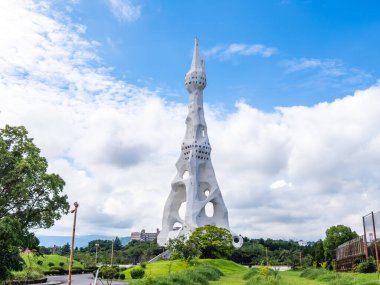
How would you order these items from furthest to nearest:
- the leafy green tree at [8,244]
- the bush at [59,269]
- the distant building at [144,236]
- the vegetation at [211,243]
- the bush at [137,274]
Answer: the distant building at [144,236] < the vegetation at [211,243] < the bush at [59,269] < the bush at [137,274] < the leafy green tree at [8,244]

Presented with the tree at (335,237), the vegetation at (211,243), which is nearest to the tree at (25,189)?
the vegetation at (211,243)

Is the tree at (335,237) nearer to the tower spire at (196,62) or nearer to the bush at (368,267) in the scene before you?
the bush at (368,267)

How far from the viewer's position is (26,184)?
67.5ft

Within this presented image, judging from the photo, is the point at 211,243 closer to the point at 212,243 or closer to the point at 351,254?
the point at 212,243

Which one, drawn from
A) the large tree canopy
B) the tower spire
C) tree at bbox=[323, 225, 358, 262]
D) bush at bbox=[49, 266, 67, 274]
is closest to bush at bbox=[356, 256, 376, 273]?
the large tree canopy

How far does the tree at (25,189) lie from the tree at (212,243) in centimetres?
2653

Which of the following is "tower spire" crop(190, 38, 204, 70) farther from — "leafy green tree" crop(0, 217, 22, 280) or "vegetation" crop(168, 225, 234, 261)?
"leafy green tree" crop(0, 217, 22, 280)

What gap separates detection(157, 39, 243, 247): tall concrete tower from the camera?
211 ft

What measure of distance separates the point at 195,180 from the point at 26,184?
4531cm

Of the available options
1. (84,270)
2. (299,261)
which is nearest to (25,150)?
(84,270)

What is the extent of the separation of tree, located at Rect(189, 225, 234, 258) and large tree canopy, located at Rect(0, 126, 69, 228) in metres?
26.5

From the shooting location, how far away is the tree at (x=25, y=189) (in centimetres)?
2041

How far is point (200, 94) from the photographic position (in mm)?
69375

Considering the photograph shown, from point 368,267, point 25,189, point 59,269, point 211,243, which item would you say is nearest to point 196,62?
point 211,243
